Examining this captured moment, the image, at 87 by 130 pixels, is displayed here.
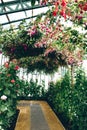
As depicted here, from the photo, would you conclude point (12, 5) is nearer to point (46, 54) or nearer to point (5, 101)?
point (46, 54)

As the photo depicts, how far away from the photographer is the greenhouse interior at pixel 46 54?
16.2 ft

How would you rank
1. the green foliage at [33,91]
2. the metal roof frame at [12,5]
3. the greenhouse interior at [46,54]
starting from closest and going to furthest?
1. the greenhouse interior at [46,54]
2. the metal roof frame at [12,5]
3. the green foliage at [33,91]

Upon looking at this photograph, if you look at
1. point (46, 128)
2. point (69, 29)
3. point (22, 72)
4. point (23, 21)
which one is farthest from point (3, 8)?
point (22, 72)

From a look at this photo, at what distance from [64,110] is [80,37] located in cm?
274

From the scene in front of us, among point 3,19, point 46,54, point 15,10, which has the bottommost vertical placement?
point 46,54

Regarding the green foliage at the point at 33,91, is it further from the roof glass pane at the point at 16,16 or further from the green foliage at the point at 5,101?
the green foliage at the point at 5,101

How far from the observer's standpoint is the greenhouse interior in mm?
4926

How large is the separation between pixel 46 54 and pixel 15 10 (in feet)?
6.34

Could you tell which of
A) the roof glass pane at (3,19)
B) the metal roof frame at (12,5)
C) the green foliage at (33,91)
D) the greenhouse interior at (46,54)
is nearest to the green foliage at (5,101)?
the greenhouse interior at (46,54)

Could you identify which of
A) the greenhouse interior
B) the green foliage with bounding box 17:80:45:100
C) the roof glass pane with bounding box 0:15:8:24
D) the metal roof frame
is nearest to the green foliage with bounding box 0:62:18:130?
the greenhouse interior

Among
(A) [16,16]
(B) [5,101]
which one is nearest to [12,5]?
(A) [16,16]

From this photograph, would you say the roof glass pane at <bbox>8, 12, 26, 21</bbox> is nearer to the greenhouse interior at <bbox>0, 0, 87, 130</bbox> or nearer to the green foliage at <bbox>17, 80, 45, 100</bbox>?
the greenhouse interior at <bbox>0, 0, 87, 130</bbox>

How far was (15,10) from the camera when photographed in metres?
8.60

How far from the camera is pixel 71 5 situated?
13.8 feet
